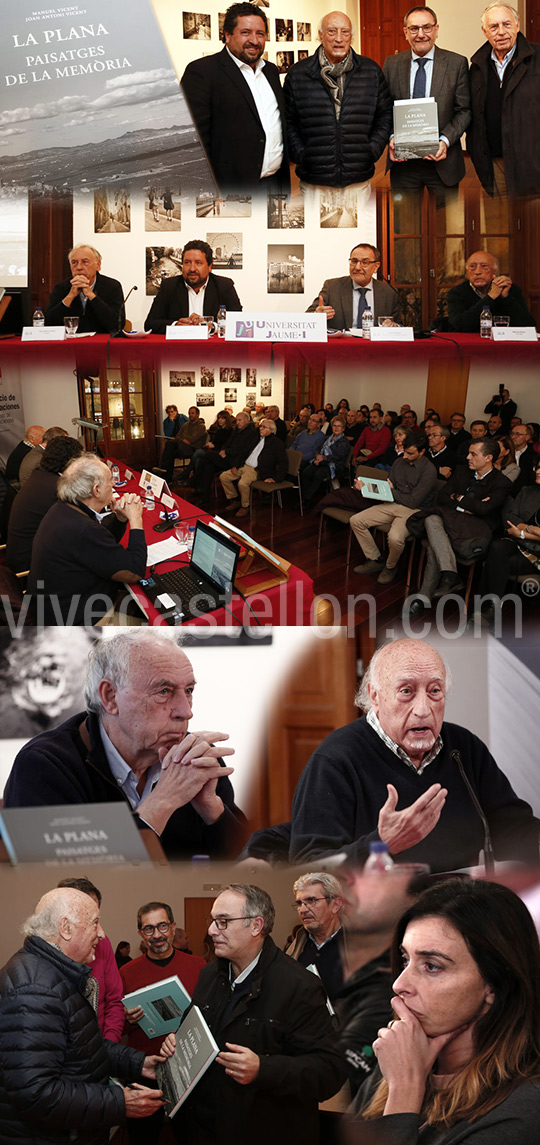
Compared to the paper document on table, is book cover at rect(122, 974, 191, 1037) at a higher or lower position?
lower

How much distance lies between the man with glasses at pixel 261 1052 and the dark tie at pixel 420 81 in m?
4.94

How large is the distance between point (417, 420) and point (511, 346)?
2.26 ft

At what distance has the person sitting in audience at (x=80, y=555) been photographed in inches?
167

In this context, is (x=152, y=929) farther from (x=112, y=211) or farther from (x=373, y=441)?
(x=112, y=211)

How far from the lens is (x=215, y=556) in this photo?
4.29 m

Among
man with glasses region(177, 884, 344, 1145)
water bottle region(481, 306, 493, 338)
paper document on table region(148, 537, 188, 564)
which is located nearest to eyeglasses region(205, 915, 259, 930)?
man with glasses region(177, 884, 344, 1145)

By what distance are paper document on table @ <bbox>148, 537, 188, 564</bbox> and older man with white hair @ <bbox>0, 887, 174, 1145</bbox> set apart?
2125 millimetres

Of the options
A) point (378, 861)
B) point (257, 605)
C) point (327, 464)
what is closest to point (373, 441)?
point (327, 464)

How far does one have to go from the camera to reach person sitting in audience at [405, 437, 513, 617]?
5297 millimetres

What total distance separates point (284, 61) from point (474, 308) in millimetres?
2060

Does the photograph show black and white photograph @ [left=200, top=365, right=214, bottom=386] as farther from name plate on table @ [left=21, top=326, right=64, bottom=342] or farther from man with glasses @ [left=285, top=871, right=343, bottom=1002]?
man with glasses @ [left=285, top=871, right=343, bottom=1002]

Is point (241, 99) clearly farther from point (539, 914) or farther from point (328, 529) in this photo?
point (539, 914)

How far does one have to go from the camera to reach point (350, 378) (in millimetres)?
6004

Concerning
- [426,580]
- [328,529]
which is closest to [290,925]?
[426,580]
